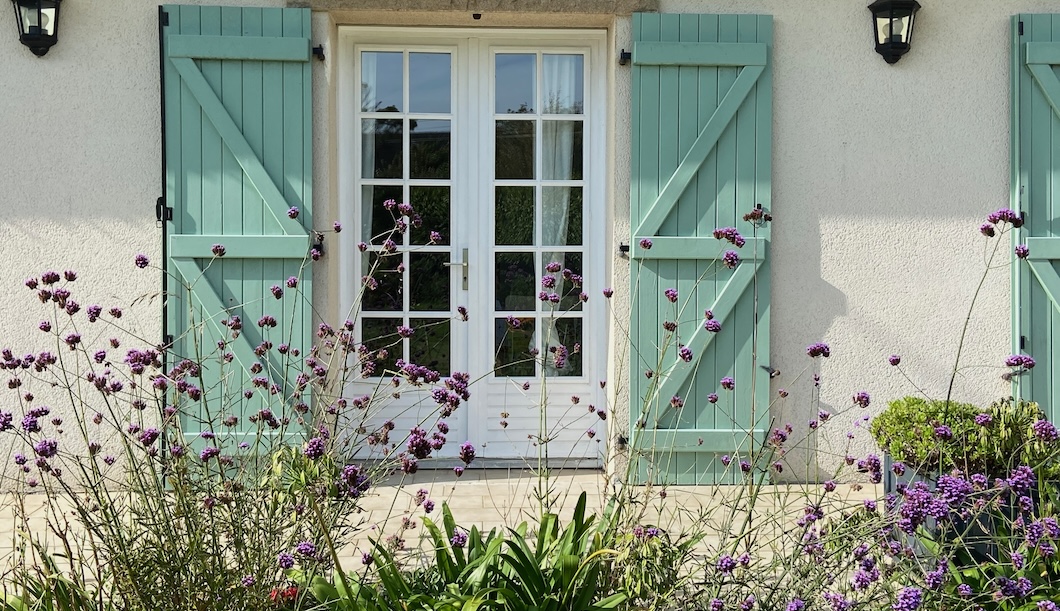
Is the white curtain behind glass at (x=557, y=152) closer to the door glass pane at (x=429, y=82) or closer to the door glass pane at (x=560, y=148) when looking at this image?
the door glass pane at (x=560, y=148)

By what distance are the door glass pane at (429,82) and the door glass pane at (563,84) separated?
50cm

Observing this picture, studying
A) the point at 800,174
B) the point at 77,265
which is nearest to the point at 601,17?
the point at 800,174

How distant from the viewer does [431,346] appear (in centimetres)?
510

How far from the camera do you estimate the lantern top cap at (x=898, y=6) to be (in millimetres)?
4617

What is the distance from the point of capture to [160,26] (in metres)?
4.59

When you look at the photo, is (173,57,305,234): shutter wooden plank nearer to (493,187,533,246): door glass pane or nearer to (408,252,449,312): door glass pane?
(408,252,449,312): door glass pane

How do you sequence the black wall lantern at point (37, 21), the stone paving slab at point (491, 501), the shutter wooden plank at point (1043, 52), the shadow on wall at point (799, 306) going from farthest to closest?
the shadow on wall at point (799, 306) < the shutter wooden plank at point (1043, 52) < the black wall lantern at point (37, 21) < the stone paving slab at point (491, 501)

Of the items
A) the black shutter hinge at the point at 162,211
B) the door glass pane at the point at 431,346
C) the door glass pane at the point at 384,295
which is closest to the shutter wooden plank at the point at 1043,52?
the door glass pane at the point at 431,346

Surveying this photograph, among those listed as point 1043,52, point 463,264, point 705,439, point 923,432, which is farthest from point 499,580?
point 1043,52

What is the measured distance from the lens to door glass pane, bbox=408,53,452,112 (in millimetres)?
5047

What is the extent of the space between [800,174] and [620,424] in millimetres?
1471

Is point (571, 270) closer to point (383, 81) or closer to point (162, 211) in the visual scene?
point (383, 81)

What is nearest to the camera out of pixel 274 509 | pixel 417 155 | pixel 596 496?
pixel 274 509

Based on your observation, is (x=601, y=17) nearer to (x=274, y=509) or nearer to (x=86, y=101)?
(x=86, y=101)
